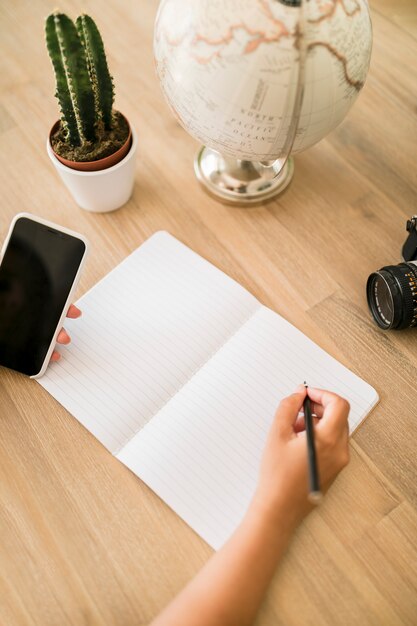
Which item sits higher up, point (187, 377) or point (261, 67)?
point (261, 67)

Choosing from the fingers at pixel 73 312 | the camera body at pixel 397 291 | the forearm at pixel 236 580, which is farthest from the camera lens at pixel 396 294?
the fingers at pixel 73 312

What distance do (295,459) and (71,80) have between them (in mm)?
506

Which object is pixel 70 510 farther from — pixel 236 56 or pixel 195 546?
pixel 236 56

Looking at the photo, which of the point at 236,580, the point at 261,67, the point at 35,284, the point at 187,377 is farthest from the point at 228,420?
the point at 261,67

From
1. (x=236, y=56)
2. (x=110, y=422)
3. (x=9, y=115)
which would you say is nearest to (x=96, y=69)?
(x=236, y=56)

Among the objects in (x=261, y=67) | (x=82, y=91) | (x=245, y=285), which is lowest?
(x=245, y=285)

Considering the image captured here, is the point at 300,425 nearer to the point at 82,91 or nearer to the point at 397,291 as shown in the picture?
the point at 397,291

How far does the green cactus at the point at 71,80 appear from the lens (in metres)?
0.56

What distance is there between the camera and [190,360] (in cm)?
68

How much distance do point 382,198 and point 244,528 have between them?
53 centimetres

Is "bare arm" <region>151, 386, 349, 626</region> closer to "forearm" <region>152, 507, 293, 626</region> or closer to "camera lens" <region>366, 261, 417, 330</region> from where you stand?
"forearm" <region>152, 507, 293, 626</region>

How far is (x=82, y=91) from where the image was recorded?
0.61m

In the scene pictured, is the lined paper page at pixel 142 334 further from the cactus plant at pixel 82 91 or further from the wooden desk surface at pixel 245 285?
the cactus plant at pixel 82 91

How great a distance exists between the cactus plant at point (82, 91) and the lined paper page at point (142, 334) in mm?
156
